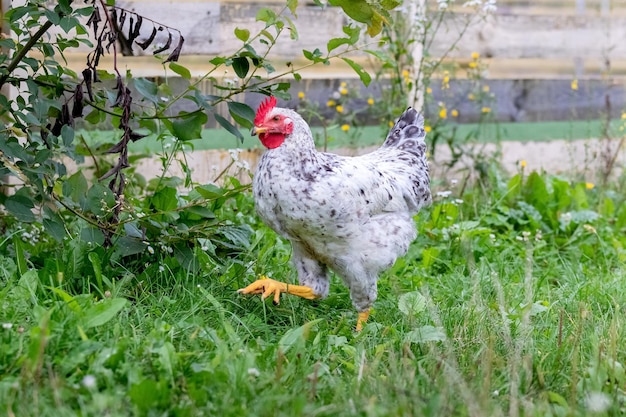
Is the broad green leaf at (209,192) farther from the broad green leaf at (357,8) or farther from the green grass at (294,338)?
the broad green leaf at (357,8)

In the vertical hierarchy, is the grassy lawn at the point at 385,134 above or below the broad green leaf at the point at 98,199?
below

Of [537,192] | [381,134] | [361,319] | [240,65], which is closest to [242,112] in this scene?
[240,65]

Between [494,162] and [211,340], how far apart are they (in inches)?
145

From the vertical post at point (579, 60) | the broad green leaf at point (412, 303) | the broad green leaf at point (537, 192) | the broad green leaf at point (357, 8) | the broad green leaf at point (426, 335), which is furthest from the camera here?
the vertical post at point (579, 60)

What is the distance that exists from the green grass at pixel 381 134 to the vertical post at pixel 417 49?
11.7 inches

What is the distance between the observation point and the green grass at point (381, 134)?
5.73 m

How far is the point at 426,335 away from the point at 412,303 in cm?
36

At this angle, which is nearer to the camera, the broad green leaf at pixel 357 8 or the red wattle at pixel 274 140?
the broad green leaf at pixel 357 8

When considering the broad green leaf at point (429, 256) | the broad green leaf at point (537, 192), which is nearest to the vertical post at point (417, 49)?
the broad green leaf at point (537, 192)

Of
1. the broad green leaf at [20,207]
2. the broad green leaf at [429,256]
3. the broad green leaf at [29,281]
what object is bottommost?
the broad green leaf at [429,256]

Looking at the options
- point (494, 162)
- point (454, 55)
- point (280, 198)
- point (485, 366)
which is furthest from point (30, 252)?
point (454, 55)

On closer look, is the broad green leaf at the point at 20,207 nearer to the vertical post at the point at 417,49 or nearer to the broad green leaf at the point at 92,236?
the broad green leaf at the point at 92,236

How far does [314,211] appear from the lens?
130 inches

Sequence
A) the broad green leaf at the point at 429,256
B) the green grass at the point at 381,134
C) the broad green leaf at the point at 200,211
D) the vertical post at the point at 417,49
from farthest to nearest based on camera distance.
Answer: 1. the green grass at the point at 381,134
2. the vertical post at the point at 417,49
3. the broad green leaf at the point at 429,256
4. the broad green leaf at the point at 200,211
